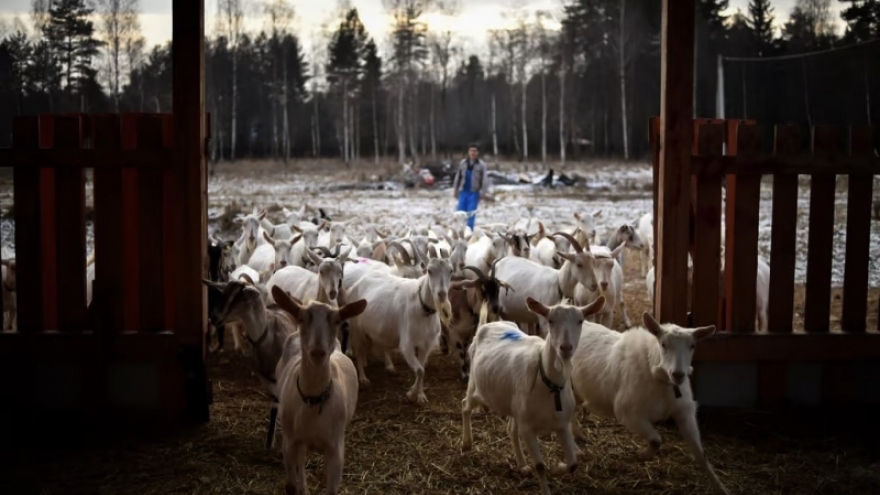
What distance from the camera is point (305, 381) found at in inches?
193

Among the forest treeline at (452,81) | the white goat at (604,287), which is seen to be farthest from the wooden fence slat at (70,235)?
the forest treeline at (452,81)

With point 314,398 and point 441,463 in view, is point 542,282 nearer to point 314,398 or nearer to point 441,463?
point 441,463

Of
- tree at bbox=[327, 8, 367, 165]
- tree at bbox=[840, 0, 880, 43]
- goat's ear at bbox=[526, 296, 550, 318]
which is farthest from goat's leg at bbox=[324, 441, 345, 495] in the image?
tree at bbox=[327, 8, 367, 165]

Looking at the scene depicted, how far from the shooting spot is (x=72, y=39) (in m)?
11.3

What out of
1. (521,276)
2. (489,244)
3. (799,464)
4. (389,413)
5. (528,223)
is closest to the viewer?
(799,464)

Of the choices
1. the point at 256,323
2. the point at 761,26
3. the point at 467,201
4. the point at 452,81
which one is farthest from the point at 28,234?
the point at 452,81

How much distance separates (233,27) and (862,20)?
25013 millimetres

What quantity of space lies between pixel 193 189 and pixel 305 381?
2.34 meters

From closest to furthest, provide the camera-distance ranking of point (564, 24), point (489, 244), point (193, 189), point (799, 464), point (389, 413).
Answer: point (799, 464) < point (193, 189) < point (389, 413) < point (489, 244) < point (564, 24)

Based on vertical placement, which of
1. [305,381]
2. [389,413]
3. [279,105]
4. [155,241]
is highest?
[279,105]

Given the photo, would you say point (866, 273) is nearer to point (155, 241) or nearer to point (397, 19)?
point (155, 241)

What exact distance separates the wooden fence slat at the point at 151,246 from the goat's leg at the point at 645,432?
11.9 ft

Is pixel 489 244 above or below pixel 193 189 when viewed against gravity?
below

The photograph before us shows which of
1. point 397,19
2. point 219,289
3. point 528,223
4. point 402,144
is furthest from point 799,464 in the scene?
point 397,19
